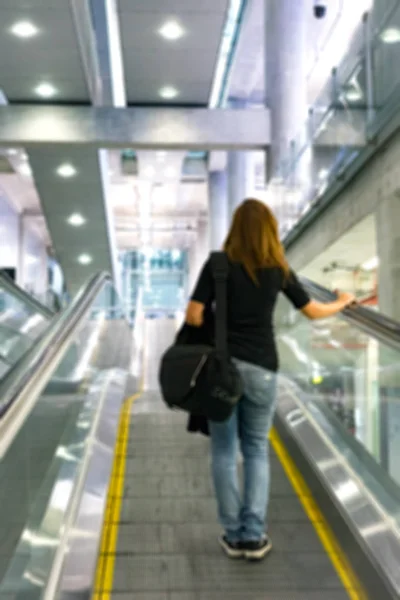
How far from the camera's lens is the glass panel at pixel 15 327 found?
261 inches

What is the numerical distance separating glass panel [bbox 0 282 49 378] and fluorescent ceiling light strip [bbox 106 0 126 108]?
21.1 feet

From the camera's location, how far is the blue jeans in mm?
3406

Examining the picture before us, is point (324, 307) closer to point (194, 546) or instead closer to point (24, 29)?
point (194, 546)

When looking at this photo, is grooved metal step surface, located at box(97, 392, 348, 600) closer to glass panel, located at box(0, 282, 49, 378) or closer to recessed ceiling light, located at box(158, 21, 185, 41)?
glass panel, located at box(0, 282, 49, 378)

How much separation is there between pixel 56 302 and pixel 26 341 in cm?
1318

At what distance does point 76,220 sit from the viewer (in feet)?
66.7

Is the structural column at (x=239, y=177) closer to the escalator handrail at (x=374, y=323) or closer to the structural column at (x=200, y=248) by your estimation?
the structural column at (x=200, y=248)

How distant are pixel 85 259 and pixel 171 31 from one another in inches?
437

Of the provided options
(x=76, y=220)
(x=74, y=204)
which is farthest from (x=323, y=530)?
(x=76, y=220)

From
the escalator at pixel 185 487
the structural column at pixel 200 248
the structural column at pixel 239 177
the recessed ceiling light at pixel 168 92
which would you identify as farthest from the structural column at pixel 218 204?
the escalator at pixel 185 487

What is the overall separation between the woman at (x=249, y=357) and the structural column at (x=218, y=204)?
76.4 ft

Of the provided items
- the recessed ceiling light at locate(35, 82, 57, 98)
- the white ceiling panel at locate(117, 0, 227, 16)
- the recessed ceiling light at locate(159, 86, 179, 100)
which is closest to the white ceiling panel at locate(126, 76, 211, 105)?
the recessed ceiling light at locate(159, 86, 179, 100)

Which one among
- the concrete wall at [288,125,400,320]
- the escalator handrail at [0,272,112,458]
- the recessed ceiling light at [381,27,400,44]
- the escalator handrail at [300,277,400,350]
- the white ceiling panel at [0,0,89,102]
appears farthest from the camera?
the white ceiling panel at [0,0,89,102]

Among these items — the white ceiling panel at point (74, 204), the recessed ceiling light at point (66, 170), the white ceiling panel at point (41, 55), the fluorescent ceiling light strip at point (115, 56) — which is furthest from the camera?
the recessed ceiling light at point (66, 170)
